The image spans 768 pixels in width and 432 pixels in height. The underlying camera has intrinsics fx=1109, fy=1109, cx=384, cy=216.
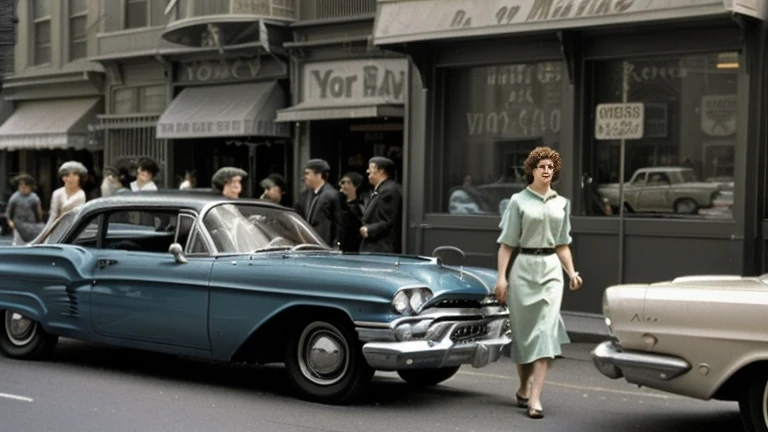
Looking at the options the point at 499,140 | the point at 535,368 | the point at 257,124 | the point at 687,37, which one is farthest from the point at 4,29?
the point at 257,124

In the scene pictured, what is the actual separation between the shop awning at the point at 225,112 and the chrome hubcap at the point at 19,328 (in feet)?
29.1

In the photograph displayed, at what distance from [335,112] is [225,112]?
254 centimetres

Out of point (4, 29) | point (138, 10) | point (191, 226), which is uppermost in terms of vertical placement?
point (138, 10)

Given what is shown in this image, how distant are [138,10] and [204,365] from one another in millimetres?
13365

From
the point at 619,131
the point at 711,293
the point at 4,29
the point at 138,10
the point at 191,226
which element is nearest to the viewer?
the point at 4,29

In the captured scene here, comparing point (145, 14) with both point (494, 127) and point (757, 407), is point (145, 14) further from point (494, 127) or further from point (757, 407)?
point (757, 407)

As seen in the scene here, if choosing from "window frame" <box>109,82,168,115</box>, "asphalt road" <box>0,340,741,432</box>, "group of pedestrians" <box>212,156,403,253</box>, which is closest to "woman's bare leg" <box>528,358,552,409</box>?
"asphalt road" <box>0,340,741,432</box>

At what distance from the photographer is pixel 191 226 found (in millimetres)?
8734

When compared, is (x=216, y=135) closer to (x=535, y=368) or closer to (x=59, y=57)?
(x=59, y=57)

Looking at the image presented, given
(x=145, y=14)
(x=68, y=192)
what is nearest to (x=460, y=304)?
(x=68, y=192)

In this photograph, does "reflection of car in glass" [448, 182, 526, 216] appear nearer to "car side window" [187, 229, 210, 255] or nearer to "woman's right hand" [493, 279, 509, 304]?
"car side window" [187, 229, 210, 255]

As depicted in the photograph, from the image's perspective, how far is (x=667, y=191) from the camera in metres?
13.3

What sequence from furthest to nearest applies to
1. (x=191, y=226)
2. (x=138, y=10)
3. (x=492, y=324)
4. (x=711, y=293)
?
(x=138, y=10) < (x=191, y=226) < (x=492, y=324) < (x=711, y=293)

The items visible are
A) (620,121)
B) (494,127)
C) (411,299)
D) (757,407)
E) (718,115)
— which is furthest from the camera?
(494,127)
